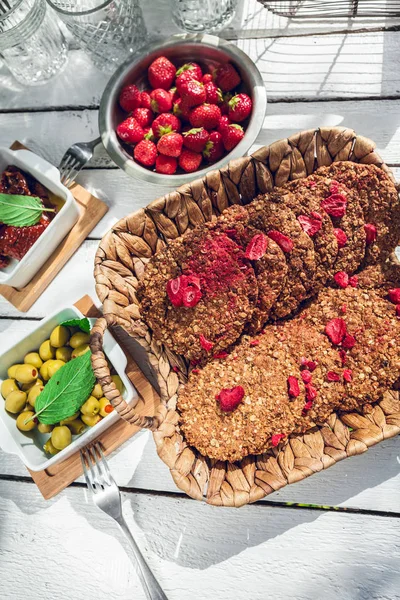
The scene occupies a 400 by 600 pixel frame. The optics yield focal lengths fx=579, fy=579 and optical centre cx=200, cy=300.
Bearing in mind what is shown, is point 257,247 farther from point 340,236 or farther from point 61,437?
point 61,437

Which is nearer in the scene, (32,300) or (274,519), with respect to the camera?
(274,519)

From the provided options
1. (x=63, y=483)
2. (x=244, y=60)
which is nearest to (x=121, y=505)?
(x=63, y=483)

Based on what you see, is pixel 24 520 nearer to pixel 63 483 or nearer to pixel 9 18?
pixel 63 483

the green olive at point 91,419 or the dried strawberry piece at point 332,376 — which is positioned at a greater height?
the dried strawberry piece at point 332,376

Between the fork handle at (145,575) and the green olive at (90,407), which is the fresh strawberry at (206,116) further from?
the fork handle at (145,575)

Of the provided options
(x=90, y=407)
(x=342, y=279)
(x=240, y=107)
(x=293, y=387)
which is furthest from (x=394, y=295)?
(x=90, y=407)

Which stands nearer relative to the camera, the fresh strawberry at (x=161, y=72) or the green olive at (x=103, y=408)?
the green olive at (x=103, y=408)

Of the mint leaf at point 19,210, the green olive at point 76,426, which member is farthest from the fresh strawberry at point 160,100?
the green olive at point 76,426
